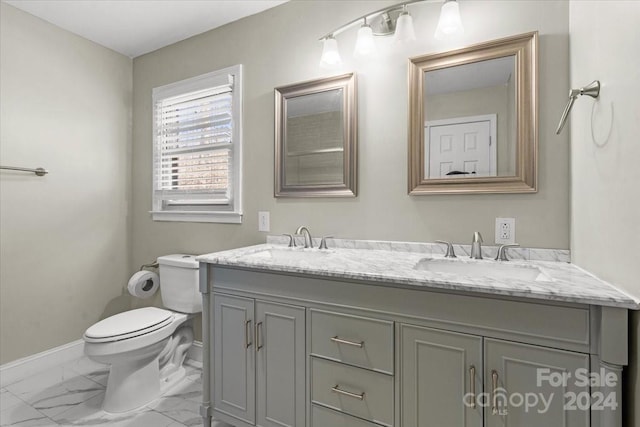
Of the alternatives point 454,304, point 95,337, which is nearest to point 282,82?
point 454,304

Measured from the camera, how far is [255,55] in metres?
2.17

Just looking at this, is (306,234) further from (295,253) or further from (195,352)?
(195,352)

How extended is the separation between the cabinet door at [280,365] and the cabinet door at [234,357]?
0.15 feet

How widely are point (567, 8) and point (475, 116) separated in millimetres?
543

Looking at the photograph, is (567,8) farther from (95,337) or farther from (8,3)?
(8,3)

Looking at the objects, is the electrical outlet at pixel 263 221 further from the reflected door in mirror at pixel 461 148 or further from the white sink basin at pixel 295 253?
the reflected door in mirror at pixel 461 148

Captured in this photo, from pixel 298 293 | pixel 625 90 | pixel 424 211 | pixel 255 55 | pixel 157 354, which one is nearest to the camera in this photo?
pixel 625 90

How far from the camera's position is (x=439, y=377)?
111cm

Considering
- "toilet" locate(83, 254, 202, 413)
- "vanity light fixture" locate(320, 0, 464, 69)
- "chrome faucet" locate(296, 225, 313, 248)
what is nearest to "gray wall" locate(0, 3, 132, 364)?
"toilet" locate(83, 254, 202, 413)

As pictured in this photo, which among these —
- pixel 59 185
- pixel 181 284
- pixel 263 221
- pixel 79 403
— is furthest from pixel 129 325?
pixel 59 185

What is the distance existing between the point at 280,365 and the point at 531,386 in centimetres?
93

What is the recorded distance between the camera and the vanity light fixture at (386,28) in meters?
1.50

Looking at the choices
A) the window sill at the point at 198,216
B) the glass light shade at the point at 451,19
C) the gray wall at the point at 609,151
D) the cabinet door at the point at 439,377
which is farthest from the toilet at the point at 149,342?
the gray wall at the point at 609,151

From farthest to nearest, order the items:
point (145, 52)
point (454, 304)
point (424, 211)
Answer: point (145, 52) → point (424, 211) → point (454, 304)
